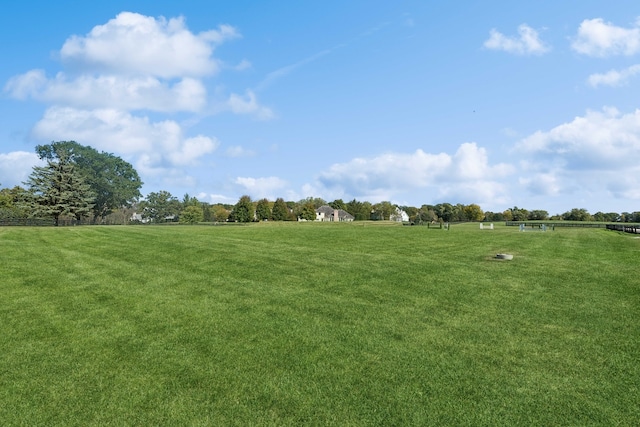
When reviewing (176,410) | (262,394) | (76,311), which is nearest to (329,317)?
(262,394)

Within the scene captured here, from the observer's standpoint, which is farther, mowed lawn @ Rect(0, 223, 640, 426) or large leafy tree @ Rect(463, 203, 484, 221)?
large leafy tree @ Rect(463, 203, 484, 221)

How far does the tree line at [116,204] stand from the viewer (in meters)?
54.8

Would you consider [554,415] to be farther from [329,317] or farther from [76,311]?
[76,311]

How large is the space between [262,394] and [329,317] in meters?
3.55

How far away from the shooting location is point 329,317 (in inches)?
359

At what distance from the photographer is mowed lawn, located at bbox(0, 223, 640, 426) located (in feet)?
17.7

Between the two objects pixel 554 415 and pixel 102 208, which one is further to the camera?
pixel 102 208

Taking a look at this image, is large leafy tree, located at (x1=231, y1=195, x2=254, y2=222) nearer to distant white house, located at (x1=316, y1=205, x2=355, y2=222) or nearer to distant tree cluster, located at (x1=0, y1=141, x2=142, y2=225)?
distant tree cluster, located at (x1=0, y1=141, x2=142, y2=225)

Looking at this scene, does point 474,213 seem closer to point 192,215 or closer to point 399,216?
point 399,216

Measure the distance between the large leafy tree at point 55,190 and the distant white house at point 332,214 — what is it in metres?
86.9

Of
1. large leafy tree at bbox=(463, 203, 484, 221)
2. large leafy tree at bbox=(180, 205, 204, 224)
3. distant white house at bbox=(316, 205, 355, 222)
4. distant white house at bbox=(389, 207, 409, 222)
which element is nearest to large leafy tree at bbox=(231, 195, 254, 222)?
large leafy tree at bbox=(180, 205, 204, 224)

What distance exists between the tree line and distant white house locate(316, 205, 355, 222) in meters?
4.37

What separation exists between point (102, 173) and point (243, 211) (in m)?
35.6

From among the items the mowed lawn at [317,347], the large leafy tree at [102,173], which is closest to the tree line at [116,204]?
the large leafy tree at [102,173]
